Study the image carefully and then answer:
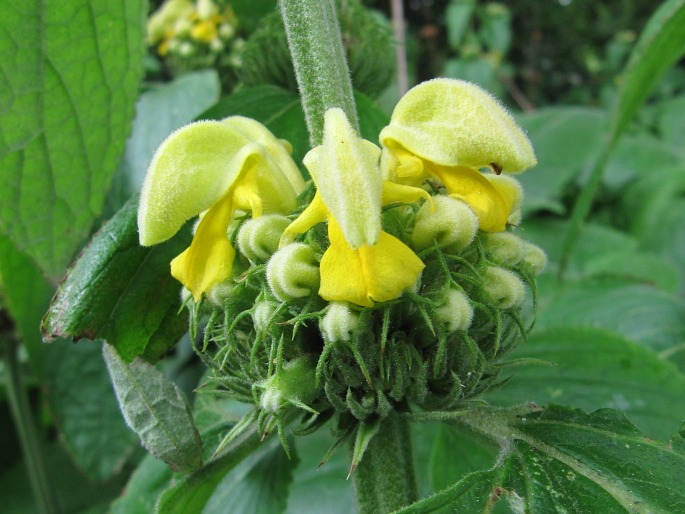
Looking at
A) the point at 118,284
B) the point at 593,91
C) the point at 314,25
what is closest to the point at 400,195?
the point at 314,25

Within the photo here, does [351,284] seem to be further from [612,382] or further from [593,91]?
[593,91]

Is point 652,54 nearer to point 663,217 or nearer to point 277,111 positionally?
point 277,111

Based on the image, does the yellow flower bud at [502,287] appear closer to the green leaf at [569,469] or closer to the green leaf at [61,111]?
the green leaf at [569,469]

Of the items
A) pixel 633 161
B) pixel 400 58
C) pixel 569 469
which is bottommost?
pixel 633 161

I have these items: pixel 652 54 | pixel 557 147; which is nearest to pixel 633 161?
pixel 557 147

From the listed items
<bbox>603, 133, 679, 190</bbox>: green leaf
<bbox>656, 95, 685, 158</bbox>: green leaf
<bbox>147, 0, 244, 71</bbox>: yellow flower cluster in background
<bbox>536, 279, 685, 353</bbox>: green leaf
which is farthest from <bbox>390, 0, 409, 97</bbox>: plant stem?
<bbox>656, 95, 685, 158</bbox>: green leaf

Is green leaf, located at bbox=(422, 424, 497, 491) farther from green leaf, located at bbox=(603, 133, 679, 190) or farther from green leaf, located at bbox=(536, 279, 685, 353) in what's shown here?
green leaf, located at bbox=(603, 133, 679, 190)
